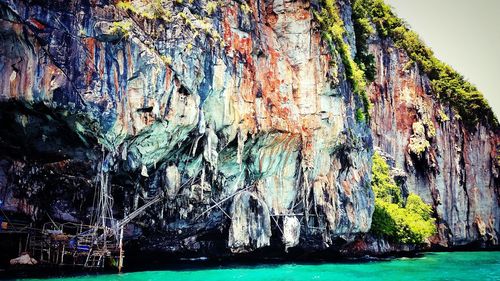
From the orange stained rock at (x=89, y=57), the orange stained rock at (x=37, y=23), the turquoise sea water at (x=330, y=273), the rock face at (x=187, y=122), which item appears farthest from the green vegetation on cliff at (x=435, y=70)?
the orange stained rock at (x=37, y=23)

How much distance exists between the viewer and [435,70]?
164ft

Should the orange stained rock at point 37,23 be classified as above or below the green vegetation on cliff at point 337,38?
below

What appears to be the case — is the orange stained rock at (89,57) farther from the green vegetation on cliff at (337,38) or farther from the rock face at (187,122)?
the green vegetation on cliff at (337,38)

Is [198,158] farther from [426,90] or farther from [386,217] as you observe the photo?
[426,90]

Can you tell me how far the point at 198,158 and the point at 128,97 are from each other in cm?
464

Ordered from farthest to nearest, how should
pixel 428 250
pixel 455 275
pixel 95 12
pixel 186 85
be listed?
pixel 428 250, pixel 455 275, pixel 186 85, pixel 95 12

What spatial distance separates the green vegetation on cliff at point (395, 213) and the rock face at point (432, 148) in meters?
2.71

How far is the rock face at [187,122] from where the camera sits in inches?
790

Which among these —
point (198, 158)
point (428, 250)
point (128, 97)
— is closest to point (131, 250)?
point (198, 158)

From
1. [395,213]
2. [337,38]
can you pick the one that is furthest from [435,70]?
[337,38]

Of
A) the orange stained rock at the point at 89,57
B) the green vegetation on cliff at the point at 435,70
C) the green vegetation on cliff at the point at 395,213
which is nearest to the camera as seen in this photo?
the orange stained rock at the point at 89,57

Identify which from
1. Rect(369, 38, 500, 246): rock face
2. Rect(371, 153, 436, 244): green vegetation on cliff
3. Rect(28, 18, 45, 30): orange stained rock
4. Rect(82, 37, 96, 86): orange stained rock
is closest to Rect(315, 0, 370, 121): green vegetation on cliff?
Rect(371, 153, 436, 244): green vegetation on cliff

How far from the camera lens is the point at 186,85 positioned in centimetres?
2258

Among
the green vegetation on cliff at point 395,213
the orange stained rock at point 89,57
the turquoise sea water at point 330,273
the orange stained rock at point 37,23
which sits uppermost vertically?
the orange stained rock at point 37,23
